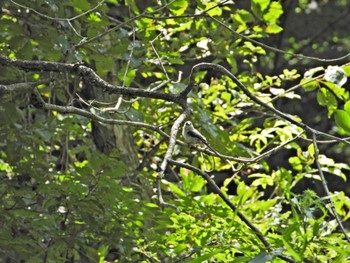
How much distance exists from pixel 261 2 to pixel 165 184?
970 millimetres

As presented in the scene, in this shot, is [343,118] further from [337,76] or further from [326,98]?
[326,98]

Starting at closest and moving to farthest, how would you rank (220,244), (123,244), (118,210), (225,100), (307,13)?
(220,244) → (118,210) → (123,244) → (225,100) → (307,13)

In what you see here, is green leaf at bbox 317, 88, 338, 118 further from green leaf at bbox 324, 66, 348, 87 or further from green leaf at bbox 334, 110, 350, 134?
green leaf at bbox 334, 110, 350, 134

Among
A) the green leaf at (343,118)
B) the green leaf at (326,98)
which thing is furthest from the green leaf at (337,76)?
the green leaf at (343,118)

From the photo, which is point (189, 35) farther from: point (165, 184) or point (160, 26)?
point (165, 184)

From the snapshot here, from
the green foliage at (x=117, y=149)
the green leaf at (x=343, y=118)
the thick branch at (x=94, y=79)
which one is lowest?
the green foliage at (x=117, y=149)

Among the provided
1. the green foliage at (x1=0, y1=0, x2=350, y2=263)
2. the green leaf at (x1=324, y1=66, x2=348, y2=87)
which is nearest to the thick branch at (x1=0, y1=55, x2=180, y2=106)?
the green foliage at (x1=0, y1=0, x2=350, y2=263)

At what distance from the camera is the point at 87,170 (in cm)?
317

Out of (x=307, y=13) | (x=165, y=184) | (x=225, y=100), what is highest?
(x=225, y=100)

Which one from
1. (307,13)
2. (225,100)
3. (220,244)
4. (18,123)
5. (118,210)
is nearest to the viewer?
(220,244)

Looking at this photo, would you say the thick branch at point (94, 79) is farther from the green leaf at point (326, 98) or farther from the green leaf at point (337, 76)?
the green leaf at point (326, 98)

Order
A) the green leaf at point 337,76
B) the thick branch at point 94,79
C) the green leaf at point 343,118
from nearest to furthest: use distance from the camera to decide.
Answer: the green leaf at point 343,118 < the thick branch at point 94,79 < the green leaf at point 337,76

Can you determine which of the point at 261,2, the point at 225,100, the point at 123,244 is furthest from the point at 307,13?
the point at 123,244

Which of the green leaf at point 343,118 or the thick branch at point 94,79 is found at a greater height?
the thick branch at point 94,79
